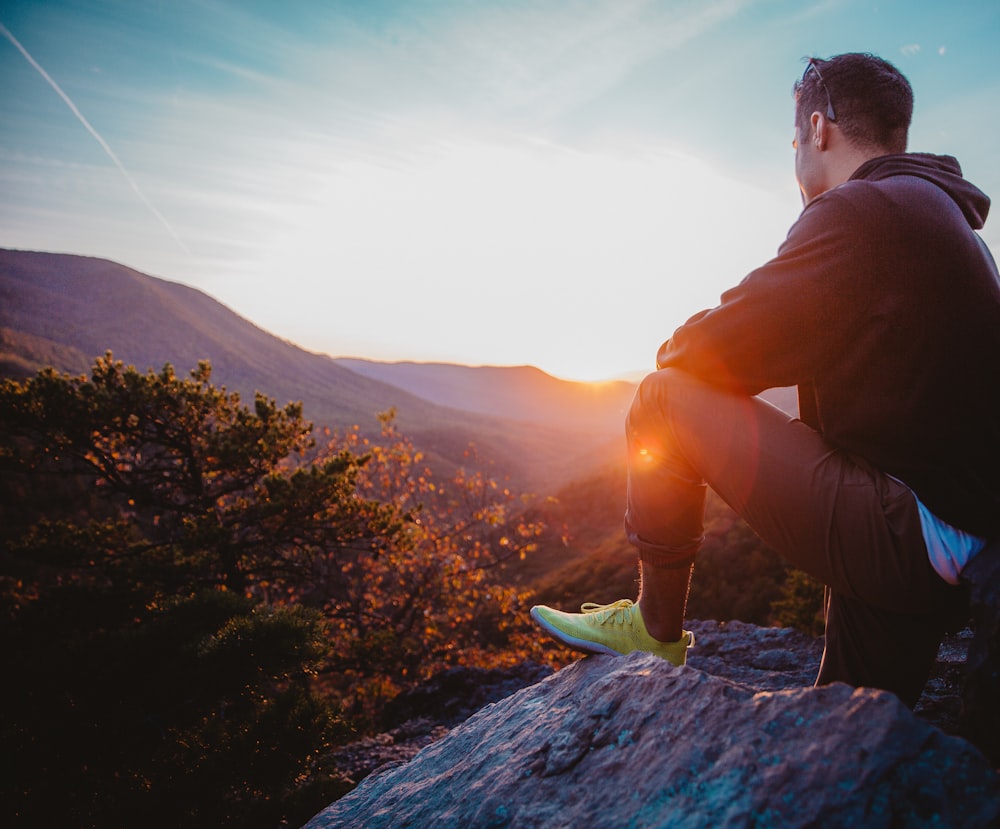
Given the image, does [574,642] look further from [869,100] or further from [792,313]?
[869,100]

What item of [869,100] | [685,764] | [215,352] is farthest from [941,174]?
[215,352]

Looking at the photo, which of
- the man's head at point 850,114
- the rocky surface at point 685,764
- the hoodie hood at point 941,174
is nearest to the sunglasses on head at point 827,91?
the man's head at point 850,114

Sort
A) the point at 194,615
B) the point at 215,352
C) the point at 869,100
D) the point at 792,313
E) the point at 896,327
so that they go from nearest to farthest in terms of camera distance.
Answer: the point at 896,327
the point at 792,313
the point at 869,100
the point at 194,615
the point at 215,352

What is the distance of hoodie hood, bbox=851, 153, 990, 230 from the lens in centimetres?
168

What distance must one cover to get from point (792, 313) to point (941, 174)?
0.65m

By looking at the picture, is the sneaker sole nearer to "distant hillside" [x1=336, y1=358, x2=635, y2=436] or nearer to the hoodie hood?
the hoodie hood

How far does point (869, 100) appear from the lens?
190cm

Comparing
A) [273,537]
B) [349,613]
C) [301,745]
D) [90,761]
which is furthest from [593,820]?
[349,613]

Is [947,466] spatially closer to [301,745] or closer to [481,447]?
[301,745]

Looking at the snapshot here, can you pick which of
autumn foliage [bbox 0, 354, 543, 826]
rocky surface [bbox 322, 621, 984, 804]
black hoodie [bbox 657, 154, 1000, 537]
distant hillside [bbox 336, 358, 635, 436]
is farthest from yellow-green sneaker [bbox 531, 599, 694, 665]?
distant hillside [bbox 336, 358, 635, 436]

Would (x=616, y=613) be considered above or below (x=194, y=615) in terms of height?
above

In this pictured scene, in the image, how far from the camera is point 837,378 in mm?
1687

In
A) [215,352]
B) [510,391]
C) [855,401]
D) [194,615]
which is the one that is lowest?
[194,615]

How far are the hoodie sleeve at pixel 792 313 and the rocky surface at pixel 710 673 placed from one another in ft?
5.45
